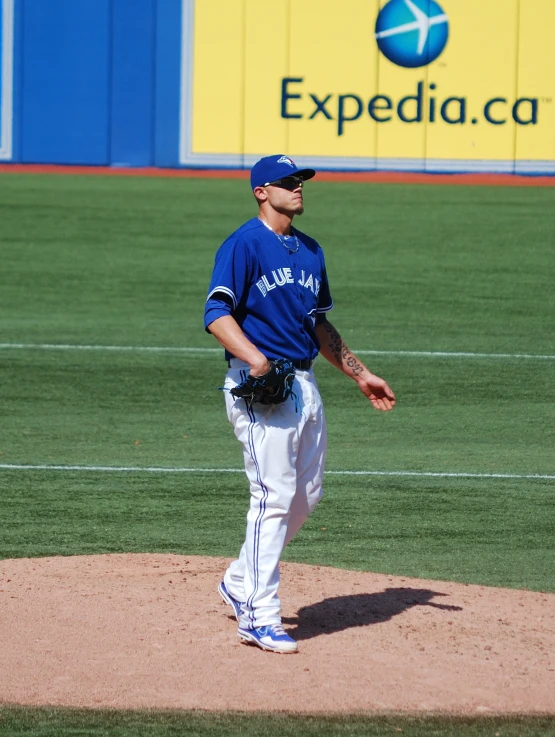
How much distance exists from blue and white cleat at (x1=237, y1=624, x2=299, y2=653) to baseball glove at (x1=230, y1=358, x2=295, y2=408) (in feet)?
2.81

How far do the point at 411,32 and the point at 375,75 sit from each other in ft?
2.77

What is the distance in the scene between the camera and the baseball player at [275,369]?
5.01 m

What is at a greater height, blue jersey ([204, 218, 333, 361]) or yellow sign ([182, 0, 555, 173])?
yellow sign ([182, 0, 555, 173])

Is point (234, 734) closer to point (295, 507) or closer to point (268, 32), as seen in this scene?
point (295, 507)

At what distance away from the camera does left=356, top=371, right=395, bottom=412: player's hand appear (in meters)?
5.43

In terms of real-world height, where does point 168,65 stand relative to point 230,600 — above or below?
above

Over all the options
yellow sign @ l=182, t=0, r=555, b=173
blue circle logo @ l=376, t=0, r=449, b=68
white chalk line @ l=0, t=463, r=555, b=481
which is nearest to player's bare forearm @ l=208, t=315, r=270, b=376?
white chalk line @ l=0, t=463, r=555, b=481

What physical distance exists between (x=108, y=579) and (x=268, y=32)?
16286 millimetres

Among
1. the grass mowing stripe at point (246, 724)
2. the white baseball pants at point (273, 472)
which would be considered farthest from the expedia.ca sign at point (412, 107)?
the grass mowing stripe at point (246, 724)

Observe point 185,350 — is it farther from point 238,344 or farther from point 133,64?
point 133,64

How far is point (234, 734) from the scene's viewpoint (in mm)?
4320

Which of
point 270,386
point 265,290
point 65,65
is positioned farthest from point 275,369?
point 65,65

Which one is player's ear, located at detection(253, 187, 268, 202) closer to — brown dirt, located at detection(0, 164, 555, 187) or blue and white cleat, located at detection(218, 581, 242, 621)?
blue and white cleat, located at detection(218, 581, 242, 621)

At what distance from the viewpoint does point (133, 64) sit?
2150 cm
